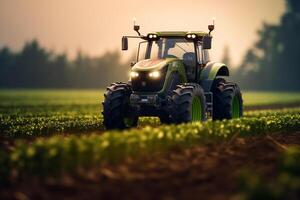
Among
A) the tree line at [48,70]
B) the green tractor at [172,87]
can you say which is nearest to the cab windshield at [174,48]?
the green tractor at [172,87]

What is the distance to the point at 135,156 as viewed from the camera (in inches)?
443

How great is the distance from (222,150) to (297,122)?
258 inches

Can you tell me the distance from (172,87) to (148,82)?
75cm

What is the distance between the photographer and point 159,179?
9.49m

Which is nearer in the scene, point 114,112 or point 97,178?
point 97,178

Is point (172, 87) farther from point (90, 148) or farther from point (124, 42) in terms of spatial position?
point (90, 148)

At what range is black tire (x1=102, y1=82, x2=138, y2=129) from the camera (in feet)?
53.0

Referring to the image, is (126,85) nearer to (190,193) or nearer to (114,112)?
(114,112)

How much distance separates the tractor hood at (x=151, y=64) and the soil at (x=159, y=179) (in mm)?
4323

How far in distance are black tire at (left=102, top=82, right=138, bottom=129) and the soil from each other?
4.17 meters

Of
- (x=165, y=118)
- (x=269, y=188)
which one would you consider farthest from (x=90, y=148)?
(x=165, y=118)

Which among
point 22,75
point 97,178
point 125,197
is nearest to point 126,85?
point 97,178

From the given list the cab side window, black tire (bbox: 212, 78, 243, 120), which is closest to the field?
black tire (bbox: 212, 78, 243, 120)

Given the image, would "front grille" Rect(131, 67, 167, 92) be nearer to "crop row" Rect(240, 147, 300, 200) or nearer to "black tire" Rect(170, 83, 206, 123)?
"black tire" Rect(170, 83, 206, 123)
